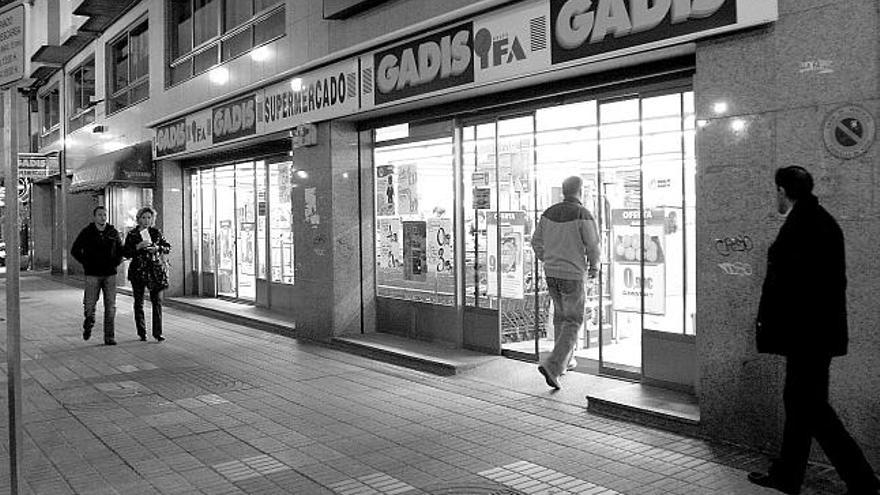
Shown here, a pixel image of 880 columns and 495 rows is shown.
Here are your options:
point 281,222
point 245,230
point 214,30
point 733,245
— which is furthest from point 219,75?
point 733,245

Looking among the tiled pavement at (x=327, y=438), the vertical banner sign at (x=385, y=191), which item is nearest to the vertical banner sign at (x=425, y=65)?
the vertical banner sign at (x=385, y=191)

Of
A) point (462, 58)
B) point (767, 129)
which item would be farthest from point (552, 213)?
point (767, 129)

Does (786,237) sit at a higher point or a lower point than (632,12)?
lower

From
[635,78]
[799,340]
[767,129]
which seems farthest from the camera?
[635,78]

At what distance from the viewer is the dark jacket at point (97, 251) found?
10703 mm

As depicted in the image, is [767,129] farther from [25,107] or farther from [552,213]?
[25,107]

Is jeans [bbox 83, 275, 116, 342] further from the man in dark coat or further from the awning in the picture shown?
the man in dark coat

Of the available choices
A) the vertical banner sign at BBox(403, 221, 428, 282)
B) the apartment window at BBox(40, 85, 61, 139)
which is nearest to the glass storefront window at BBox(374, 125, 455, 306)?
the vertical banner sign at BBox(403, 221, 428, 282)

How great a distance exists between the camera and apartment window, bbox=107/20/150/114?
1820 centimetres

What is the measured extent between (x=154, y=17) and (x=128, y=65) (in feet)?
10.6

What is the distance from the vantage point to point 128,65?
19438mm

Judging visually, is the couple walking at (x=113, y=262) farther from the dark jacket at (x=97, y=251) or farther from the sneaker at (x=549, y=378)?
the sneaker at (x=549, y=378)

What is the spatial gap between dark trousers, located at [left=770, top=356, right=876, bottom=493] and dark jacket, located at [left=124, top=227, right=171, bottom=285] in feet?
28.6

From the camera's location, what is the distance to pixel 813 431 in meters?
4.58
